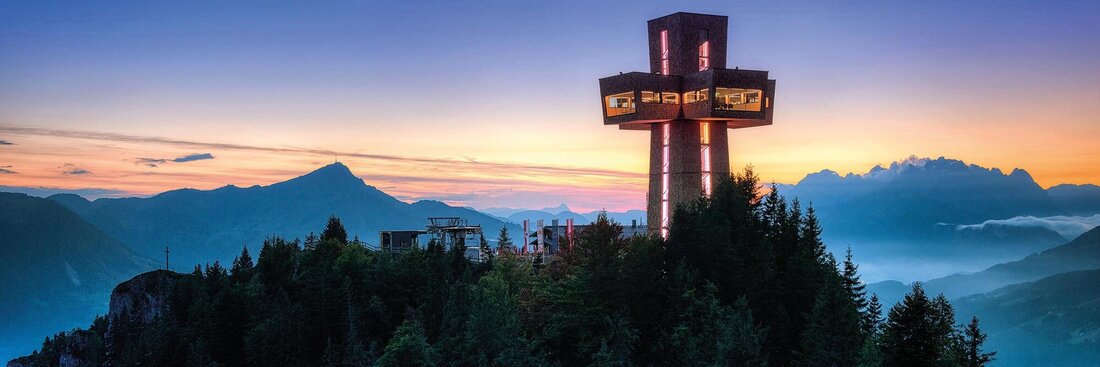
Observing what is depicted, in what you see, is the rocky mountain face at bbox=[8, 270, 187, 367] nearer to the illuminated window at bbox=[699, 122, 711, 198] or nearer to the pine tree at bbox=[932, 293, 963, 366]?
the illuminated window at bbox=[699, 122, 711, 198]

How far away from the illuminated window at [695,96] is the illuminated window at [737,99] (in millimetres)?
1391

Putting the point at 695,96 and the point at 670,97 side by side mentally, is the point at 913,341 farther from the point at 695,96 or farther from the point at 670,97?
the point at 670,97

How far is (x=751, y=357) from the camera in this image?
65.8 m

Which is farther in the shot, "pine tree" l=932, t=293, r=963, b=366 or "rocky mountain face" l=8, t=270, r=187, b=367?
"rocky mountain face" l=8, t=270, r=187, b=367

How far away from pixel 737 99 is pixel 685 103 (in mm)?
5699

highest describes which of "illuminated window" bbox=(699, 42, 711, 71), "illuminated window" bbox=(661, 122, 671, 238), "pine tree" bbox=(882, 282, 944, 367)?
"illuminated window" bbox=(699, 42, 711, 71)

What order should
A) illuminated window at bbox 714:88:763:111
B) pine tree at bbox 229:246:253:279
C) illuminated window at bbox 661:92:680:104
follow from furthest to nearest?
pine tree at bbox 229:246:253:279, illuminated window at bbox 661:92:680:104, illuminated window at bbox 714:88:763:111

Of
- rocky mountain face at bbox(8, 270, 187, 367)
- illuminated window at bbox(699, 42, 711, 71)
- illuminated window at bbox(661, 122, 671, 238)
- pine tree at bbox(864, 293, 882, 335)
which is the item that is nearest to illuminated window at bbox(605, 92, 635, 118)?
illuminated window at bbox(661, 122, 671, 238)

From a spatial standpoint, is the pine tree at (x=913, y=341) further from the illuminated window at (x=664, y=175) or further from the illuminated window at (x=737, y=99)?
the illuminated window at (x=664, y=175)

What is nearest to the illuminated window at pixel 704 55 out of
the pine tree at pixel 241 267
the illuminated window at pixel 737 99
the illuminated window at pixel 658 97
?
the illuminated window at pixel 658 97

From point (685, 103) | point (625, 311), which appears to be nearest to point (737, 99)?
point (685, 103)

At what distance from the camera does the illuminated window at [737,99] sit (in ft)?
332

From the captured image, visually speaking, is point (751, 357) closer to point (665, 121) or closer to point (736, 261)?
point (736, 261)

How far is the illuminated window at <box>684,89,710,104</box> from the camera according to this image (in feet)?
333
